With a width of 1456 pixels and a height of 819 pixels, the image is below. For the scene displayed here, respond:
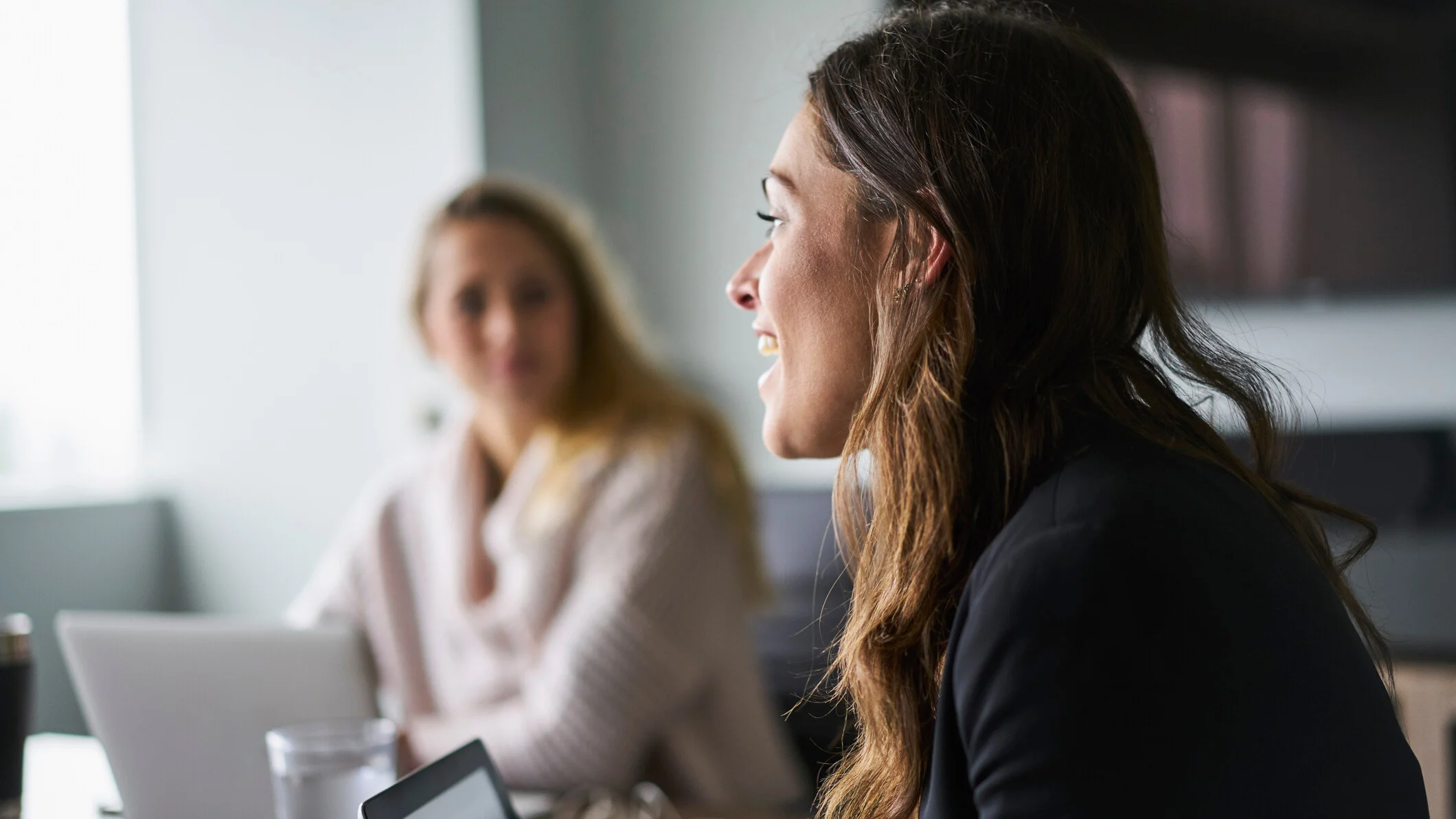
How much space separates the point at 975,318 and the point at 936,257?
43 millimetres

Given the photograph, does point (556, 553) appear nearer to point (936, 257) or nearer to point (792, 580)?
point (792, 580)

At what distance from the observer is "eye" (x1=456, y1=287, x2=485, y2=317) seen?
1.91 meters

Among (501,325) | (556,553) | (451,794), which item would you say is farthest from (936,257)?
(501,325)

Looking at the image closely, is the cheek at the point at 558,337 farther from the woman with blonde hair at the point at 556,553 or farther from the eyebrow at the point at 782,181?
the eyebrow at the point at 782,181

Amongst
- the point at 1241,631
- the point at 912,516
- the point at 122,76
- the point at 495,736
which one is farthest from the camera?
the point at 122,76

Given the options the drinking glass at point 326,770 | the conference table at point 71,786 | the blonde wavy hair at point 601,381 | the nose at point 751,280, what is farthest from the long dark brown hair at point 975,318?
the blonde wavy hair at point 601,381

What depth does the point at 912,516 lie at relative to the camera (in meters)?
0.71

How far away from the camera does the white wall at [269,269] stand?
3016 millimetres

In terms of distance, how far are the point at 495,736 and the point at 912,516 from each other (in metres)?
1.05

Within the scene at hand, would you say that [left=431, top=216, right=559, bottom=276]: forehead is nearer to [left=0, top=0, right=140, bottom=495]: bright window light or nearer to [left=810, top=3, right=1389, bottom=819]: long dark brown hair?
[left=810, top=3, right=1389, bottom=819]: long dark brown hair

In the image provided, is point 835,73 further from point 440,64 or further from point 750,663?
point 440,64

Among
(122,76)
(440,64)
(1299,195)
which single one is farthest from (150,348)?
(1299,195)

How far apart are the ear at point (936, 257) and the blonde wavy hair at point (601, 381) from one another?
107 cm

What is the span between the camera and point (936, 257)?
723 mm
